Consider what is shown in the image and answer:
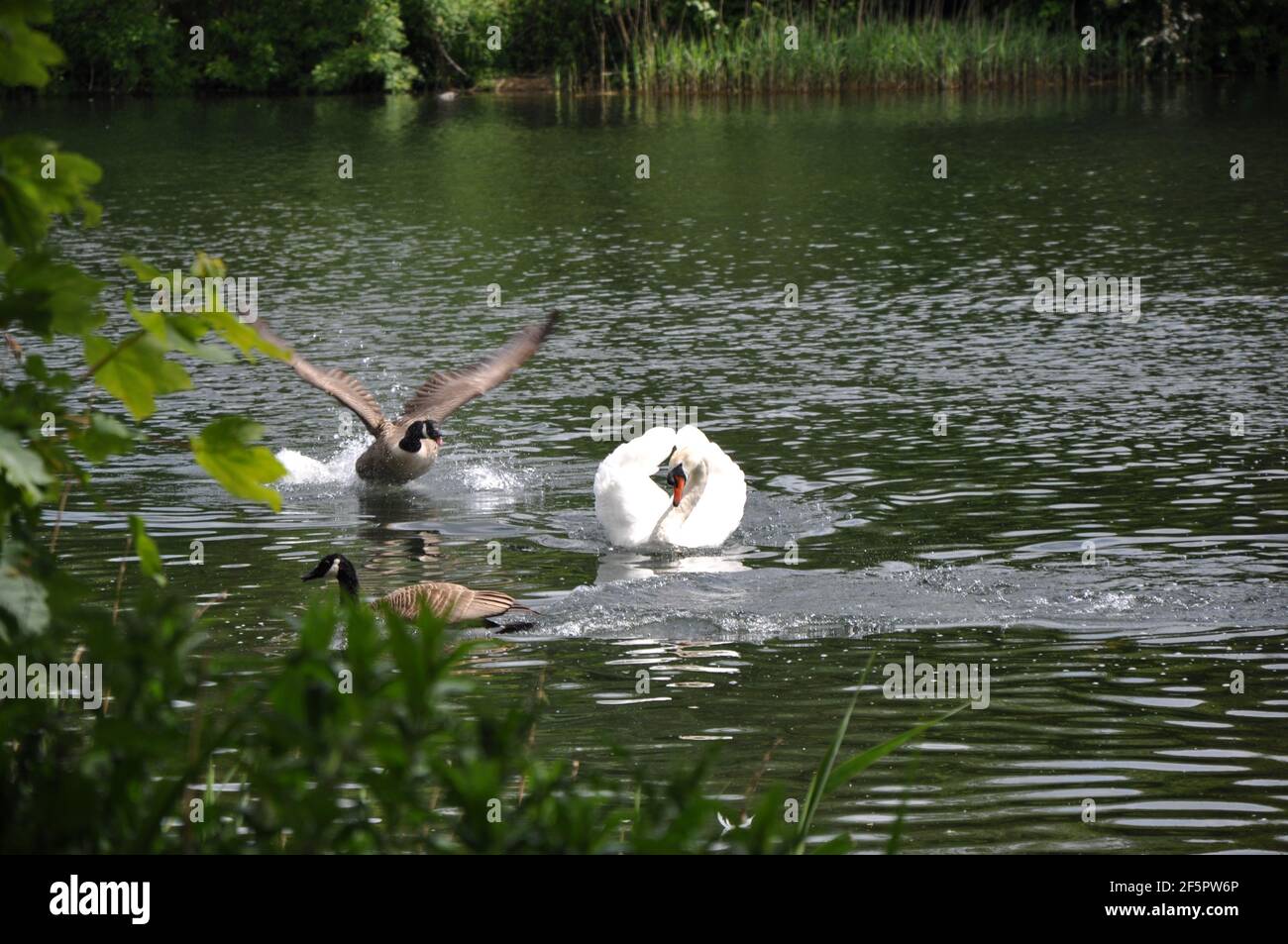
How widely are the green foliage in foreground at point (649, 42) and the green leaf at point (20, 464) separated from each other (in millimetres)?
45920

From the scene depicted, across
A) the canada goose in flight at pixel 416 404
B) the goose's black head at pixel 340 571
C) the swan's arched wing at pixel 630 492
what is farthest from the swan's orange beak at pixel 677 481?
the goose's black head at pixel 340 571

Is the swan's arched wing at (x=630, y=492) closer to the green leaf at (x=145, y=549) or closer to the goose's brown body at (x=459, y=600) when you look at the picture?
the goose's brown body at (x=459, y=600)

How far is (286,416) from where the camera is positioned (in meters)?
17.8

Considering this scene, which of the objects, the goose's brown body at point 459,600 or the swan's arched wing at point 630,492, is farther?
the swan's arched wing at point 630,492

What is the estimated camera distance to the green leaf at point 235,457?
11.1 feet

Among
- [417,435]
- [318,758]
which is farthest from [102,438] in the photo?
[417,435]

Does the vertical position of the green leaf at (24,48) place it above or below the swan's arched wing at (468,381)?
above

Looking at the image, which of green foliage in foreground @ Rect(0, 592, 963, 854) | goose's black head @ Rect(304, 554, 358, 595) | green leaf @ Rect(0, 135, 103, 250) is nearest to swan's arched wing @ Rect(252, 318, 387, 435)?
goose's black head @ Rect(304, 554, 358, 595)

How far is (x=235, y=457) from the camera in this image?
3404mm

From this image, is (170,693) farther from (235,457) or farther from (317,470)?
A: (317,470)

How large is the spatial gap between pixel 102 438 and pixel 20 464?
0.24 meters

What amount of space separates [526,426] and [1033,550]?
628 centimetres

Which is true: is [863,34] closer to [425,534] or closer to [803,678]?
[425,534]

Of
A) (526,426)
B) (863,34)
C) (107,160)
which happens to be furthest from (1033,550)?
(863,34)
